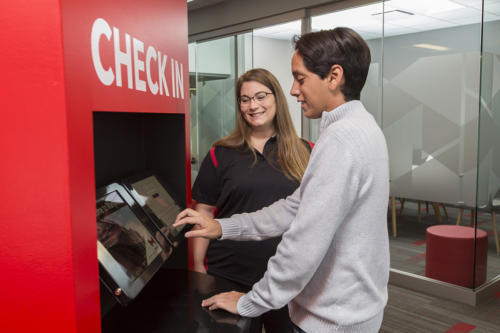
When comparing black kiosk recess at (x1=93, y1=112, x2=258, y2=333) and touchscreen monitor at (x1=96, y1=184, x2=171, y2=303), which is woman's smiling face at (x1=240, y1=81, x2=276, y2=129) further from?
touchscreen monitor at (x1=96, y1=184, x2=171, y2=303)

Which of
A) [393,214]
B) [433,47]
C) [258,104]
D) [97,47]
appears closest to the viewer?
[97,47]

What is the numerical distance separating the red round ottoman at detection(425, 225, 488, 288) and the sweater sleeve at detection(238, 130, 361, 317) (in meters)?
2.92

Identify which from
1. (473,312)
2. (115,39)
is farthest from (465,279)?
(115,39)

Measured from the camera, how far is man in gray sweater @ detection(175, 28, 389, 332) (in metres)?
0.97

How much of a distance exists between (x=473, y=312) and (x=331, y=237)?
286 centimetres

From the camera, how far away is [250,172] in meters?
1.83

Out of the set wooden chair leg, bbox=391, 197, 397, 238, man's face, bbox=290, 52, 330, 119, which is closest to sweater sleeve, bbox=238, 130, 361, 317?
man's face, bbox=290, 52, 330, 119

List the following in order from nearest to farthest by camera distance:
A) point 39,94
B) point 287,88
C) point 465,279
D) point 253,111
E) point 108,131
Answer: point 39,94, point 108,131, point 253,111, point 465,279, point 287,88

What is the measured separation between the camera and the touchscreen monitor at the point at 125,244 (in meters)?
0.92

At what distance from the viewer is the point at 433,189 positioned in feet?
12.3

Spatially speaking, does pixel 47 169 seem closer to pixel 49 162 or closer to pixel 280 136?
pixel 49 162

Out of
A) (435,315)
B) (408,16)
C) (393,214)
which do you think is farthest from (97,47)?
(393,214)

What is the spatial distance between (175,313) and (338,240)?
1.66 feet

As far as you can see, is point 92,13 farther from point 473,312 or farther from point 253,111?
point 473,312
